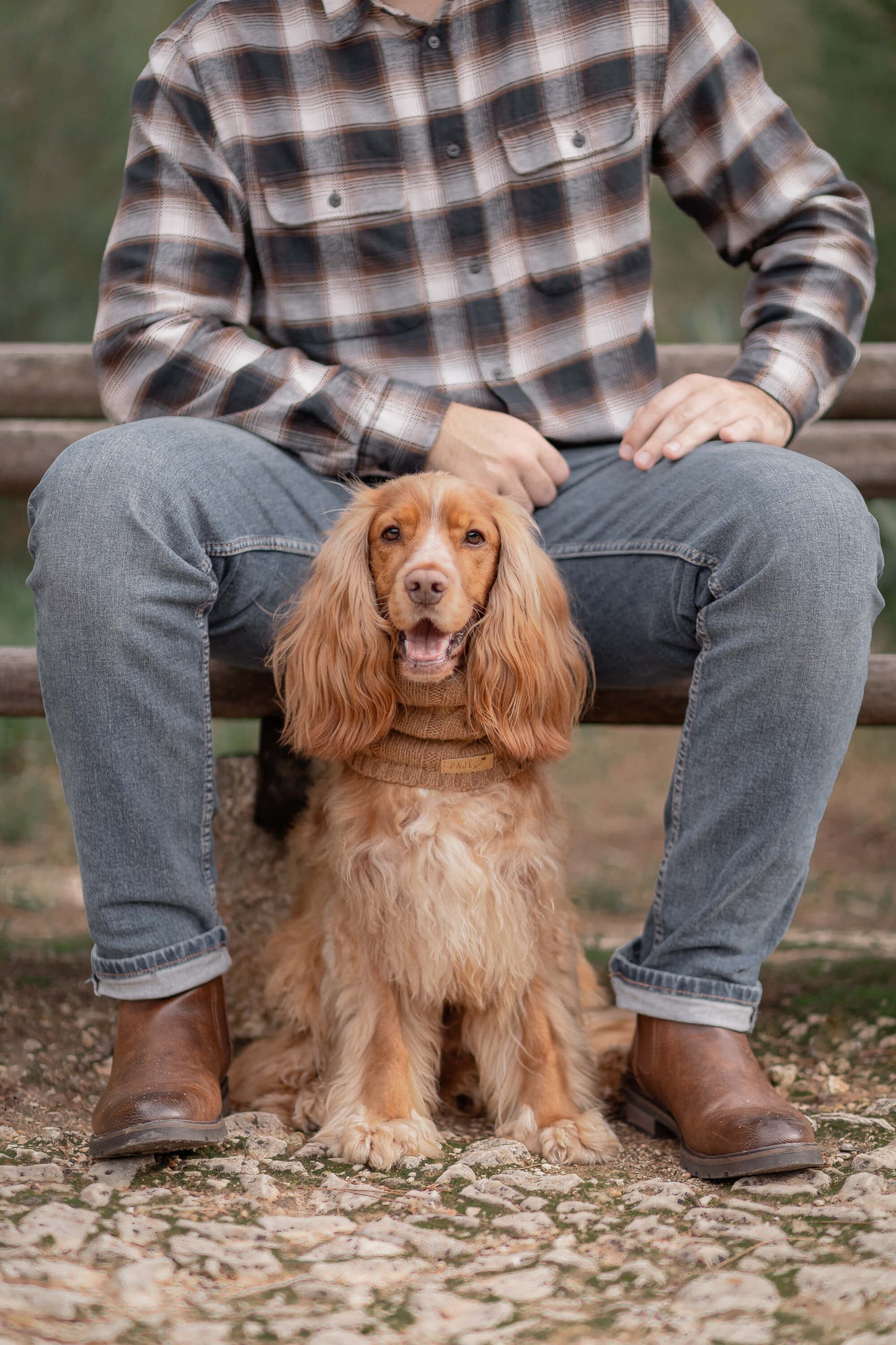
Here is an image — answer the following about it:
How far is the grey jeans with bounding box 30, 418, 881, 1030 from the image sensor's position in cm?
202

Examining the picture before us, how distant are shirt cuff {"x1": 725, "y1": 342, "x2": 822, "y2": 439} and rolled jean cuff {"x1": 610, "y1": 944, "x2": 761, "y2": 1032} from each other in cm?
110

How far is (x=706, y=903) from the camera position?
82.8 inches

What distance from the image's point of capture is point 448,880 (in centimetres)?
220

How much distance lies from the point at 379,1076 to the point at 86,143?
5752 mm

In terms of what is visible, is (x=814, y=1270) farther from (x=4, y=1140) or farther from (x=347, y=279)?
(x=347, y=279)

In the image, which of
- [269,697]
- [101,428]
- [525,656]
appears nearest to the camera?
[525,656]

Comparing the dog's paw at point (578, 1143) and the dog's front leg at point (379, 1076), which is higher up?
the dog's front leg at point (379, 1076)

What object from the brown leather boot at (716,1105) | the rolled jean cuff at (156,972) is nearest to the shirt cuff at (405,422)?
the rolled jean cuff at (156,972)

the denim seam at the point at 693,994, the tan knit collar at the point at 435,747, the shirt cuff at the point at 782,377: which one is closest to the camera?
the denim seam at the point at 693,994

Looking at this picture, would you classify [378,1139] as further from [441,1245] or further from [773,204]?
[773,204]

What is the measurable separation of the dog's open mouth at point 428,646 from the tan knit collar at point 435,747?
0.14 ft

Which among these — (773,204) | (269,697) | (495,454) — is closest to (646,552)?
(495,454)

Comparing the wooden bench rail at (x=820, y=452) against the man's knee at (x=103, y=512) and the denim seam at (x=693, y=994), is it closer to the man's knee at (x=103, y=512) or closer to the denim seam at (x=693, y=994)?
the man's knee at (x=103, y=512)

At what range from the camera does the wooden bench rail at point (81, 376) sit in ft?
10.7
